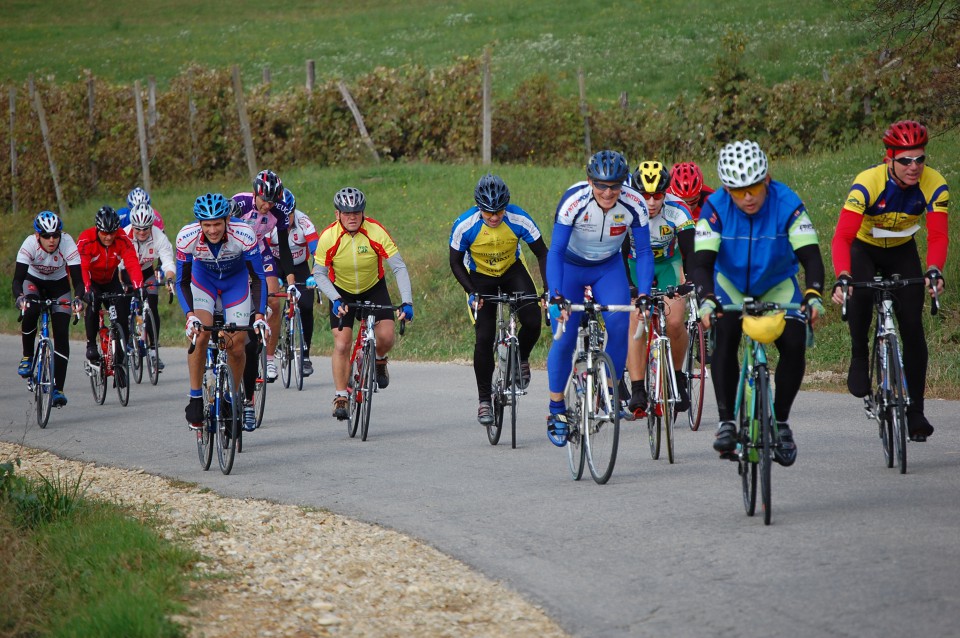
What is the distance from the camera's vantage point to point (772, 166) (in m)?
23.2

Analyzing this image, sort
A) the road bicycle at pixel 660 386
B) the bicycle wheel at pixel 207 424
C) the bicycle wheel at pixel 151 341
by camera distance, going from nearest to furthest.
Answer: the road bicycle at pixel 660 386 → the bicycle wheel at pixel 207 424 → the bicycle wheel at pixel 151 341

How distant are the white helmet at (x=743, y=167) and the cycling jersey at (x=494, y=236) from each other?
11.9 feet

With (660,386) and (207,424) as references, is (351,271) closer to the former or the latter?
(207,424)

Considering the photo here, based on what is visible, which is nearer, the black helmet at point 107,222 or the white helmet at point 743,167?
the white helmet at point 743,167

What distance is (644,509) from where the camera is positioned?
7.77 meters

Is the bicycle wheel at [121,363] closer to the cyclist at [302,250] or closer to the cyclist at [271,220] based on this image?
the cyclist at [271,220]

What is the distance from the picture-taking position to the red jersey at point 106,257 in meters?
15.2

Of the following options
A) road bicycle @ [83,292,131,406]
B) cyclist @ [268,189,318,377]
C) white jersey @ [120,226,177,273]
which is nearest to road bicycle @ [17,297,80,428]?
road bicycle @ [83,292,131,406]

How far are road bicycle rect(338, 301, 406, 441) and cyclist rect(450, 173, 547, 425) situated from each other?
0.77m

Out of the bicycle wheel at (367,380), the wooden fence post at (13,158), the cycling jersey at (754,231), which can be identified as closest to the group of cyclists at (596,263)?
the cycling jersey at (754,231)

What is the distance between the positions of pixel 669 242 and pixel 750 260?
3.42 m

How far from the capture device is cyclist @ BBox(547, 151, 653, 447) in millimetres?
9156

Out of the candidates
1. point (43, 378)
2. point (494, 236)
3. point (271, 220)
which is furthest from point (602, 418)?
point (43, 378)

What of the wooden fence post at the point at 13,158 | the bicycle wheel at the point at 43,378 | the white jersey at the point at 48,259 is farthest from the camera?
the wooden fence post at the point at 13,158
